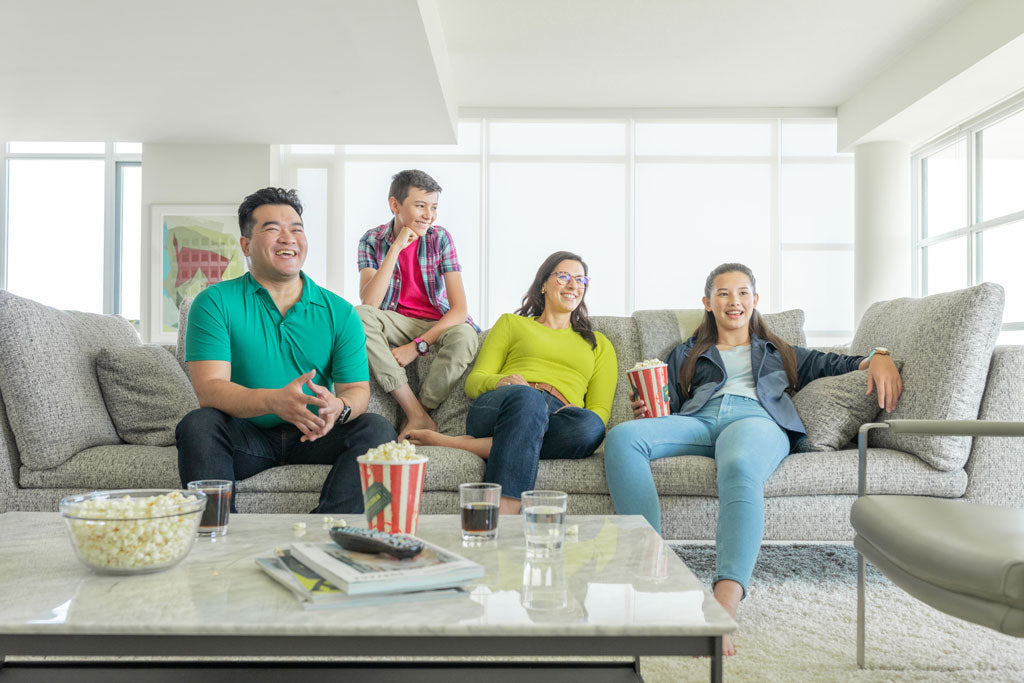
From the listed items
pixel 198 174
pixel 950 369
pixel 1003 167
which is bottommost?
pixel 950 369

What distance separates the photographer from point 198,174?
24.4 feet

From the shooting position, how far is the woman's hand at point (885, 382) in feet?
7.57

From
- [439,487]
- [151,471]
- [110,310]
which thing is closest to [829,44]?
[439,487]

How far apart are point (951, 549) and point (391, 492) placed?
90 centimetres

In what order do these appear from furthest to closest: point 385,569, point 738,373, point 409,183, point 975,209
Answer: point 975,209, point 409,183, point 738,373, point 385,569

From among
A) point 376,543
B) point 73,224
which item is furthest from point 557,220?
point 376,543

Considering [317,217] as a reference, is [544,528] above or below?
below

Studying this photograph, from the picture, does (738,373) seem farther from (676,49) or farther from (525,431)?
(676,49)

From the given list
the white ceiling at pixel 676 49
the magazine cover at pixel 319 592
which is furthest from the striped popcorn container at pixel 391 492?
the white ceiling at pixel 676 49

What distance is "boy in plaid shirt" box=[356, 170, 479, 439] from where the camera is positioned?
2730 millimetres

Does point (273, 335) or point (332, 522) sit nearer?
point (332, 522)

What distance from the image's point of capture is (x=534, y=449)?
7.23 ft

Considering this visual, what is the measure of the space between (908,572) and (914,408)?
1.10m

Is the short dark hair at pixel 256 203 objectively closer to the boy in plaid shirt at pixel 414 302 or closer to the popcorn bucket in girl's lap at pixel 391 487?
the boy in plaid shirt at pixel 414 302
